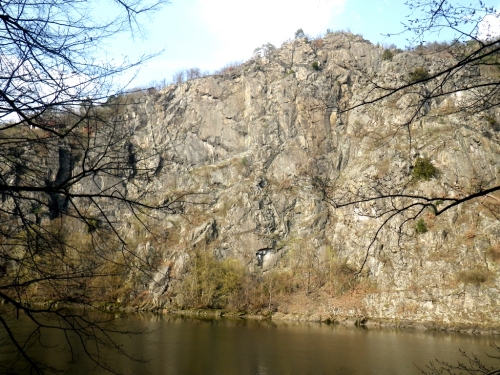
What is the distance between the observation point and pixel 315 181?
1149 inches

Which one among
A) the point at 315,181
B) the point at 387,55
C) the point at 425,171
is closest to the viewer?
the point at 315,181

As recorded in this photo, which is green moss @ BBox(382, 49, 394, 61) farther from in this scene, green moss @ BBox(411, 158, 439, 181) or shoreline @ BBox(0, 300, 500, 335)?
shoreline @ BBox(0, 300, 500, 335)

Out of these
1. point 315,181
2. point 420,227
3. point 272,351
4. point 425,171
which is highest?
point 425,171

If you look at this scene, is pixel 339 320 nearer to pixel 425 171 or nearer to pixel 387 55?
pixel 425 171

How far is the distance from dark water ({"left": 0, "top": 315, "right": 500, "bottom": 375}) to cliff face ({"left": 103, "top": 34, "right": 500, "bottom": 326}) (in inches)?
257

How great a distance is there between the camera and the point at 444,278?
Result: 3422 cm

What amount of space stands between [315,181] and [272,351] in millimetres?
12579

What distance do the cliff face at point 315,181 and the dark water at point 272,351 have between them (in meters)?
6.52

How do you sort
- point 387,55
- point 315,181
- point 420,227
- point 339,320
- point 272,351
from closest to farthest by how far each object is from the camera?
point 272,351
point 315,181
point 339,320
point 420,227
point 387,55

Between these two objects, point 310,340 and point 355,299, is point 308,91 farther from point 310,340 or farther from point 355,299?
point 310,340

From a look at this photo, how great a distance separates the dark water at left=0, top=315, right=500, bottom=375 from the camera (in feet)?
52.2

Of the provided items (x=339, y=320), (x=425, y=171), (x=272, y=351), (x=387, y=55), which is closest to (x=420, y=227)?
(x=425, y=171)

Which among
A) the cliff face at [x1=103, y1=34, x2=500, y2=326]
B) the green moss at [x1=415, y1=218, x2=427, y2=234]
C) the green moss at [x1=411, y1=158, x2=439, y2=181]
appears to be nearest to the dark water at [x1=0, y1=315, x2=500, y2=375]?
the cliff face at [x1=103, y1=34, x2=500, y2=326]

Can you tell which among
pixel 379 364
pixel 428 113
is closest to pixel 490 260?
pixel 428 113
